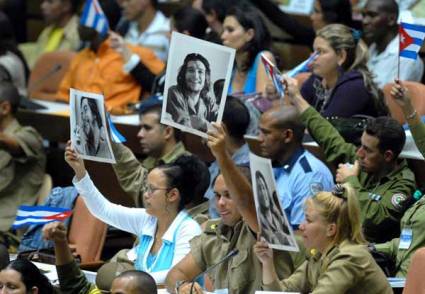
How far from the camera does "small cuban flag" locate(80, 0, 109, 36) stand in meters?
9.53

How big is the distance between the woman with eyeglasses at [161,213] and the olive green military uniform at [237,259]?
1.14 feet

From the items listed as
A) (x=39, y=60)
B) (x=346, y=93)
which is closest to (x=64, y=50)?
(x=39, y=60)

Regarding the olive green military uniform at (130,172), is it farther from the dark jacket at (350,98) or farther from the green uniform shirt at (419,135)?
the green uniform shirt at (419,135)

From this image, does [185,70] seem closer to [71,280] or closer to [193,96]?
[193,96]

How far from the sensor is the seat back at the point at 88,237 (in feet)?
25.1

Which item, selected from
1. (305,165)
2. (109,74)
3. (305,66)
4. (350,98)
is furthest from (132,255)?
(109,74)

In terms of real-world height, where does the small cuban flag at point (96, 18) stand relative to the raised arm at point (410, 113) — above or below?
below

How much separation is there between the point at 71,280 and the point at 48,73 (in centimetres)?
397

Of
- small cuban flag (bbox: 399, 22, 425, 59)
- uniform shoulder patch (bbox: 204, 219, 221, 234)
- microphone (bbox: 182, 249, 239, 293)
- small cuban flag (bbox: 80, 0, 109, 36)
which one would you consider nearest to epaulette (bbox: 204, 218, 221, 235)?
uniform shoulder patch (bbox: 204, 219, 221, 234)

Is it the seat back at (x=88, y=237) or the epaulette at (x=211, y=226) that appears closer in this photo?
the epaulette at (x=211, y=226)

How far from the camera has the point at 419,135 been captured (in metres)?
6.82

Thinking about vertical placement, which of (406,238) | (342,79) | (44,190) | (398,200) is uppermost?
(342,79)

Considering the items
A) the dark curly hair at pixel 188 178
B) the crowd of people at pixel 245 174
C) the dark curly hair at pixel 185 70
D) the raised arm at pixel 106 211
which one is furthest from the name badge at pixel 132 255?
the dark curly hair at pixel 185 70

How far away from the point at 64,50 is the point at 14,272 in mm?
4636
